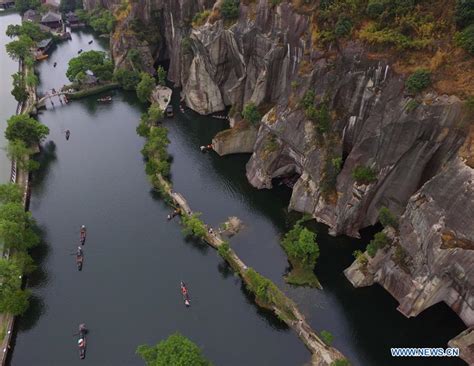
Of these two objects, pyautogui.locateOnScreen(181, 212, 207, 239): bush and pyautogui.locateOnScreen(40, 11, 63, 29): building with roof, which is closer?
pyautogui.locateOnScreen(181, 212, 207, 239): bush

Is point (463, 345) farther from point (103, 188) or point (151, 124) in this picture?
point (151, 124)

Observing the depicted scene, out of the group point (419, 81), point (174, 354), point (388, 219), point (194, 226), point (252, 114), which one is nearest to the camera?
point (174, 354)

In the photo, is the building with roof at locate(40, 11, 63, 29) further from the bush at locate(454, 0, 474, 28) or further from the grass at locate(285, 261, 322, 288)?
the bush at locate(454, 0, 474, 28)

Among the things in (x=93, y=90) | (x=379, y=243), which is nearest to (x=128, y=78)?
(x=93, y=90)

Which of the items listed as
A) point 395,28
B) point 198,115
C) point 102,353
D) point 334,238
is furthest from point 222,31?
point 102,353

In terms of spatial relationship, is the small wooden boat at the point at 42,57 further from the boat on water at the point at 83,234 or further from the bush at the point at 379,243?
the bush at the point at 379,243

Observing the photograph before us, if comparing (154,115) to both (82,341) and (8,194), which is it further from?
(82,341)

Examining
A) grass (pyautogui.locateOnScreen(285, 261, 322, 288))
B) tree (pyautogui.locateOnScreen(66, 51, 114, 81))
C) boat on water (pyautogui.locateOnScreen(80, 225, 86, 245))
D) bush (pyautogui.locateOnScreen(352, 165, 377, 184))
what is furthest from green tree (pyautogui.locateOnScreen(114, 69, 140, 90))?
grass (pyautogui.locateOnScreen(285, 261, 322, 288))
